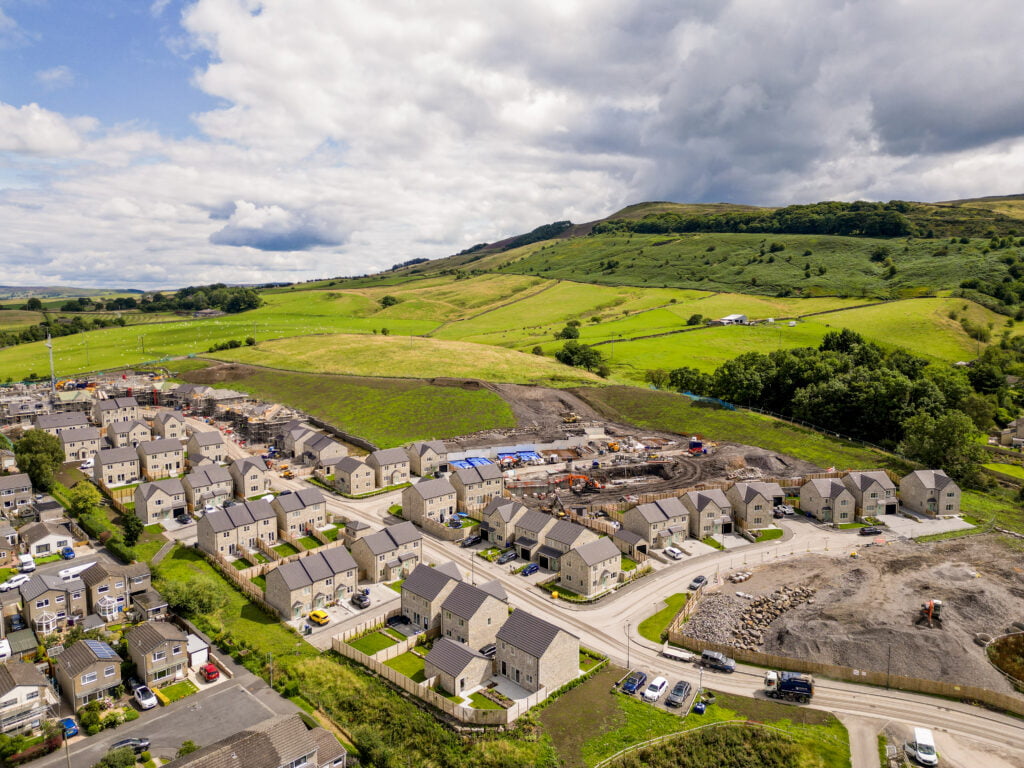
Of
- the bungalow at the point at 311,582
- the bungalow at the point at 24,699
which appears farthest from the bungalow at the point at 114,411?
the bungalow at the point at 24,699

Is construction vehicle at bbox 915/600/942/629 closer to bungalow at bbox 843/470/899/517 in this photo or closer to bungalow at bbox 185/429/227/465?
bungalow at bbox 843/470/899/517

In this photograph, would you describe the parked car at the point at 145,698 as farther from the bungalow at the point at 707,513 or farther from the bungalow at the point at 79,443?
the bungalow at the point at 79,443

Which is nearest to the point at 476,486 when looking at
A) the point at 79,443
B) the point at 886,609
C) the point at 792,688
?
the point at 792,688

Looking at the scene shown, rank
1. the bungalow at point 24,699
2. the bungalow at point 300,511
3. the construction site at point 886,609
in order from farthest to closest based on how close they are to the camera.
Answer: the bungalow at point 300,511 → the construction site at point 886,609 → the bungalow at point 24,699

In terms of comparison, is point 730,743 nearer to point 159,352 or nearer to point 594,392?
point 594,392

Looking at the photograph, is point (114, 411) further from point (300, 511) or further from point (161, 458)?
point (300, 511)
